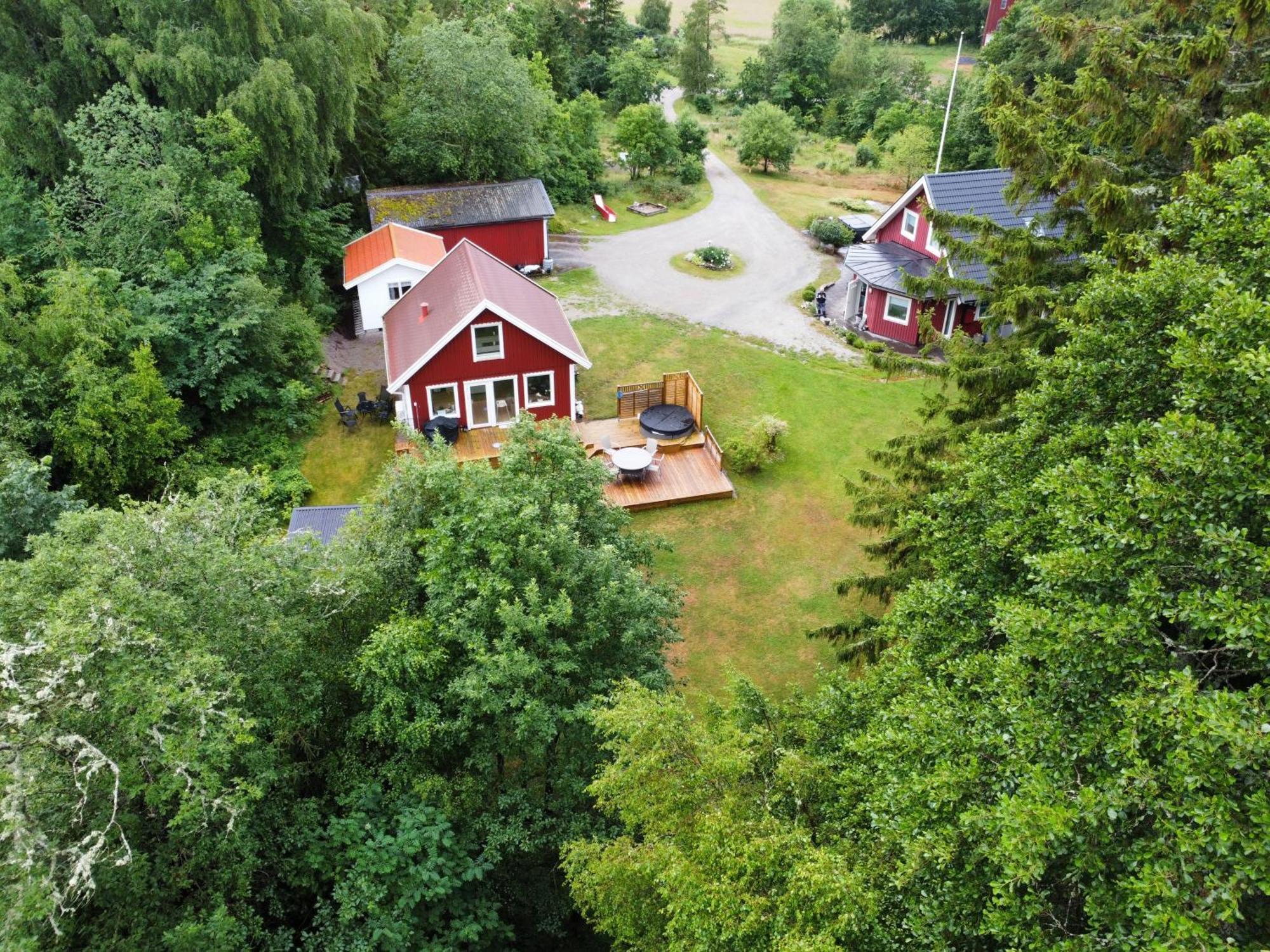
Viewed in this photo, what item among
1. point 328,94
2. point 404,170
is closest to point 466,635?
point 328,94

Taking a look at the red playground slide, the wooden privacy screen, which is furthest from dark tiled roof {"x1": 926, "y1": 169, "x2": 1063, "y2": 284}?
the red playground slide

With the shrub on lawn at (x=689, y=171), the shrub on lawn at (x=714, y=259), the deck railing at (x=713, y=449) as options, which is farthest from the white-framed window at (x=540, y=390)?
the shrub on lawn at (x=689, y=171)

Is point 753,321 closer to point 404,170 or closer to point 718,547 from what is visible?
point 718,547

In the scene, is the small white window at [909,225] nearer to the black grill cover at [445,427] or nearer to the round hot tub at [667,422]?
the round hot tub at [667,422]

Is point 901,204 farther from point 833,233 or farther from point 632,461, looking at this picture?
point 632,461

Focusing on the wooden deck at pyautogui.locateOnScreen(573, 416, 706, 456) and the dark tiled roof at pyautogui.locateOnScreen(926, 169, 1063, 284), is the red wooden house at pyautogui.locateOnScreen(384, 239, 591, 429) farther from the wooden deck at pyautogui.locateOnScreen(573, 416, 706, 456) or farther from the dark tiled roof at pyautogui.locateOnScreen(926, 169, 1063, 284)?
the dark tiled roof at pyautogui.locateOnScreen(926, 169, 1063, 284)

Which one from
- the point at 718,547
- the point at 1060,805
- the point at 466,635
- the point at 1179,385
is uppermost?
the point at 1179,385

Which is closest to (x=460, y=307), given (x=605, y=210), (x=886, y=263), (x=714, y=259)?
(x=886, y=263)
